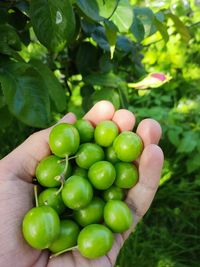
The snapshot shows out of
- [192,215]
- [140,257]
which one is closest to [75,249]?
[140,257]

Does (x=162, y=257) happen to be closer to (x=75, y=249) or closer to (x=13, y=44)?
(x=75, y=249)

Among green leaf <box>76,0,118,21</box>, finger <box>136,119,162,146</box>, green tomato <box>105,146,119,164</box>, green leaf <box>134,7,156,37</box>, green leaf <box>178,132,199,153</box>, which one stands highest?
green leaf <box>76,0,118,21</box>

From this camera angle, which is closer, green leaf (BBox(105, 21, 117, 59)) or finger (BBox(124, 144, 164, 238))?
green leaf (BBox(105, 21, 117, 59))

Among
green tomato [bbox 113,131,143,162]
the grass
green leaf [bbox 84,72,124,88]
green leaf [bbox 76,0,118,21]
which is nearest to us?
green leaf [bbox 76,0,118,21]

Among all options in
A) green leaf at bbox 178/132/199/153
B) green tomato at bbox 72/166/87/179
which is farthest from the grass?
green tomato at bbox 72/166/87/179

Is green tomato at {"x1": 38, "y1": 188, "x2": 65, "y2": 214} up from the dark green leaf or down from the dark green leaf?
down

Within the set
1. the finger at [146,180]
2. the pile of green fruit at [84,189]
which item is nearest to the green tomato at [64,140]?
the pile of green fruit at [84,189]

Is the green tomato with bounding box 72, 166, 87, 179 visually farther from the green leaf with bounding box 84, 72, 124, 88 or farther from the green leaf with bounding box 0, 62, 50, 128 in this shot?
the green leaf with bounding box 84, 72, 124, 88
